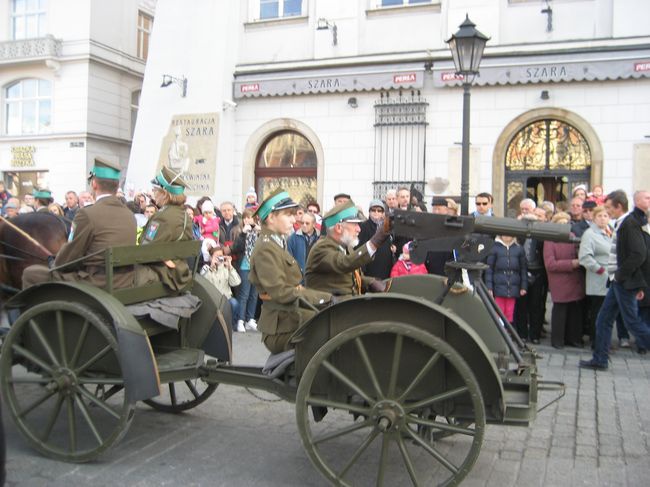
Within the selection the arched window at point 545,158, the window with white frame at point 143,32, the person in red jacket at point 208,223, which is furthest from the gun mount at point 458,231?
the window with white frame at point 143,32

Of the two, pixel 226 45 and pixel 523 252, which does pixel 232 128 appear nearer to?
pixel 226 45

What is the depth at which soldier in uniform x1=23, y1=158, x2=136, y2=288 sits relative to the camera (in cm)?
477

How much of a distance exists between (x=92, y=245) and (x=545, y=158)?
446 inches

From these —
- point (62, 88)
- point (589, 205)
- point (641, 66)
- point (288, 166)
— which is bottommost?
point (589, 205)

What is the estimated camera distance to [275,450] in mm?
4770

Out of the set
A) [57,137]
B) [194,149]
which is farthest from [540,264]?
[57,137]

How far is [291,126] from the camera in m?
15.9

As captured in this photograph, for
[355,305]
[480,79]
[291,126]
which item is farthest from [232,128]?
[355,305]

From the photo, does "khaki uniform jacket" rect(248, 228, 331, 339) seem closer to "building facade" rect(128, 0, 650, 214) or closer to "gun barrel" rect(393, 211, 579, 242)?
"gun barrel" rect(393, 211, 579, 242)

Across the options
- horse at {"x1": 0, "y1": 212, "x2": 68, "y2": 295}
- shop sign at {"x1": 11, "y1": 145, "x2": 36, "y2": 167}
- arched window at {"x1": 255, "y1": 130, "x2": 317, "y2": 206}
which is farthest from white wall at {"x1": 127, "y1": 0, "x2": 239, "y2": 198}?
horse at {"x1": 0, "y1": 212, "x2": 68, "y2": 295}

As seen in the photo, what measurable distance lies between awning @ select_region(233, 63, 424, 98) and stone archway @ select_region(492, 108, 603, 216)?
7.14 ft

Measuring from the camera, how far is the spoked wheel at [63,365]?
14.5 ft

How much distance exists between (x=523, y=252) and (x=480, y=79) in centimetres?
614

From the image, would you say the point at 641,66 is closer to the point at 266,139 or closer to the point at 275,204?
the point at 266,139
